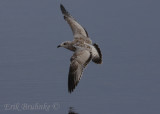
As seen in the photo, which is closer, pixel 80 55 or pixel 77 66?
pixel 77 66

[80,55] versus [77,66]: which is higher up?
[80,55]

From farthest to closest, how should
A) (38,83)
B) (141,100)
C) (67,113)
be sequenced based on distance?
1. (38,83)
2. (141,100)
3. (67,113)

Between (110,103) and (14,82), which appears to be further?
(14,82)

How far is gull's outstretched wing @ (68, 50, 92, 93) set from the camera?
1405cm

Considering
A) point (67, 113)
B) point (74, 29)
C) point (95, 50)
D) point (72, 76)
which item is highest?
point (74, 29)

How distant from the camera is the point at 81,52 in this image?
14.7 meters

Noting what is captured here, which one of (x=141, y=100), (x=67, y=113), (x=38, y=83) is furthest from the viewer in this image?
(x=38, y=83)

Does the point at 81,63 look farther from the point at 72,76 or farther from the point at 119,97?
the point at 119,97

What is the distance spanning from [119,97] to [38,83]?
8.77 feet

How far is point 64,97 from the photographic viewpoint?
606 inches

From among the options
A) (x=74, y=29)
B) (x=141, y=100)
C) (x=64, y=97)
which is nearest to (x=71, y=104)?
(x=64, y=97)

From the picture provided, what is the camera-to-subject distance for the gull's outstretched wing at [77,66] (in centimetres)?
1405

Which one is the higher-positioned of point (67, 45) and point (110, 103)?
point (67, 45)

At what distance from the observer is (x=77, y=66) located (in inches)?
560
